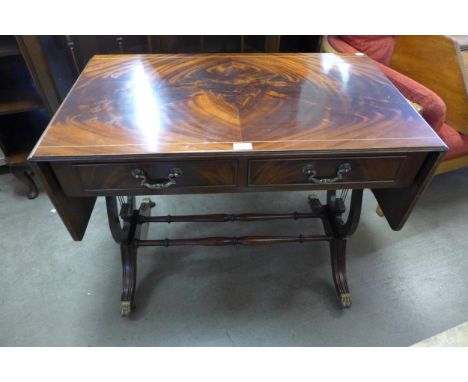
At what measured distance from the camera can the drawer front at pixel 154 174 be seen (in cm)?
80

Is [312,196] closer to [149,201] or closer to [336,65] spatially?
[336,65]

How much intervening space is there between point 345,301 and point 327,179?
28.1 inches

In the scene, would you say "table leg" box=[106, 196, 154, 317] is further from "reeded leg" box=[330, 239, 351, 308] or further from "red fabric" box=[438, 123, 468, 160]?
"red fabric" box=[438, 123, 468, 160]

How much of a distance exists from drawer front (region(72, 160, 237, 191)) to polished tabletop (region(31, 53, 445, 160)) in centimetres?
5

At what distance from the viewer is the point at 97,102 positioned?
0.93 metres

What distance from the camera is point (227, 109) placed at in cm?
93

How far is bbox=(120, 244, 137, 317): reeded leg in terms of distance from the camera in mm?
1269

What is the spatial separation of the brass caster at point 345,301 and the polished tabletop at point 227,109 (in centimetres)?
77

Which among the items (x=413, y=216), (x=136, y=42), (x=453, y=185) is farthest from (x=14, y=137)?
(x=453, y=185)

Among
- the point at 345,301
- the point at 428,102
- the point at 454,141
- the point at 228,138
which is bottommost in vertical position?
the point at 345,301

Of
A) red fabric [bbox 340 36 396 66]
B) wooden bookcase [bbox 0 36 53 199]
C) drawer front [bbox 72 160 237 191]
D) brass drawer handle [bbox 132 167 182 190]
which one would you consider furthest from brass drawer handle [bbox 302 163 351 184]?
wooden bookcase [bbox 0 36 53 199]

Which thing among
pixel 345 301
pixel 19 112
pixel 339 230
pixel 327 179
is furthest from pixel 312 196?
pixel 19 112

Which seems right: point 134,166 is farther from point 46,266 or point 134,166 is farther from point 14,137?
point 14,137

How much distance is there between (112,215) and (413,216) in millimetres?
1628
